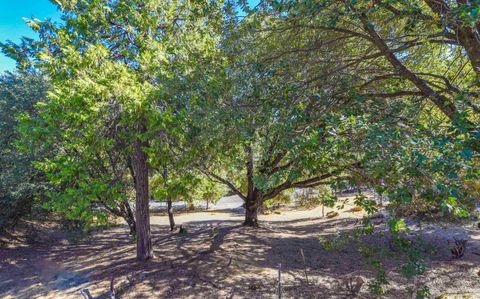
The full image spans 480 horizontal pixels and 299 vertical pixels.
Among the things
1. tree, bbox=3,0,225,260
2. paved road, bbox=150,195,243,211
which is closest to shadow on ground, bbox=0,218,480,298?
tree, bbox=3,0,225,260

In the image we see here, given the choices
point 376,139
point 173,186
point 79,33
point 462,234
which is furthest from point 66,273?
point 462,234

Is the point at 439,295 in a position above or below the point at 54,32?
below

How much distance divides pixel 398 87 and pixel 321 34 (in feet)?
6.66

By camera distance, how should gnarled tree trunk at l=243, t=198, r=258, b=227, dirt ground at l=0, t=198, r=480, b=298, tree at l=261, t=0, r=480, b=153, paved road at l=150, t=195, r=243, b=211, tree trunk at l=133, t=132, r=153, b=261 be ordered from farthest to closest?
paved road at l=150, t=195, r=243, b=211 < gnarled tree trunk at l=243, t=198, r=258, b=227 < tree trunk at l=133, t=132, r=153, b=261 < dirt ground at l=0, t=198, r=480, b=298 < tree at l=261, t=0, r=480, b=153

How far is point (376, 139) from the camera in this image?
3166 millimetres

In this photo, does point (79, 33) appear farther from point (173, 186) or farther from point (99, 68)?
point (173, 186)

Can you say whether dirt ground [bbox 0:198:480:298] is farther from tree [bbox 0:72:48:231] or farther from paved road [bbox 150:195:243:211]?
paved road [bbox 150:195:243:211]

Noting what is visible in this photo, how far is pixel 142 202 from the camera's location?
7.11 m

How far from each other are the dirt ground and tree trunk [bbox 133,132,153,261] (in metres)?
0.39

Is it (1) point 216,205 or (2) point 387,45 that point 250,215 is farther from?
(1) point 216,205

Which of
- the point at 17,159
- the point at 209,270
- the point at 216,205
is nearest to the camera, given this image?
the point at 209,270

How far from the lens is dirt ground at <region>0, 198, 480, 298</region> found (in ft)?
19.2

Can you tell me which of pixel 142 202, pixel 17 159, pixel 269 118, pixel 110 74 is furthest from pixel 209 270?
pixel 17 159

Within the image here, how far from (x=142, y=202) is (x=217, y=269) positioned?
257 cm
